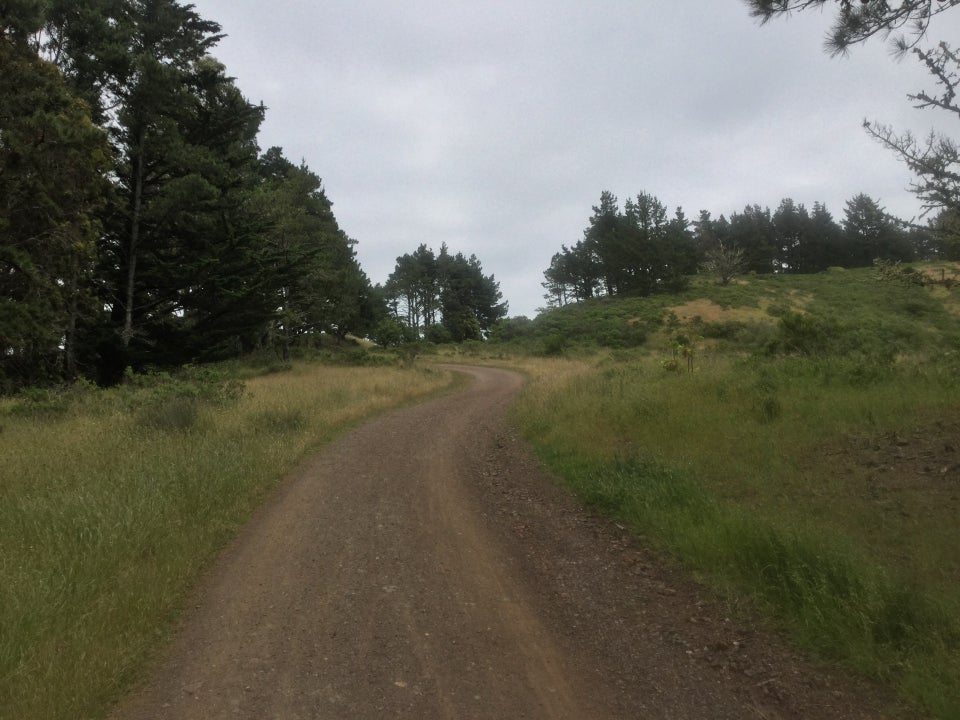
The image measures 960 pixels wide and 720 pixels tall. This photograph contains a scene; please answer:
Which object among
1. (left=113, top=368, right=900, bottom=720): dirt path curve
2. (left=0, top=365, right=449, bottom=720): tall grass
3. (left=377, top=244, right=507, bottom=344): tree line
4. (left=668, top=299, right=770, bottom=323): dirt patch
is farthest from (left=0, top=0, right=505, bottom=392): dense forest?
(left=377, top=244, right=507, bottom=344): tree line

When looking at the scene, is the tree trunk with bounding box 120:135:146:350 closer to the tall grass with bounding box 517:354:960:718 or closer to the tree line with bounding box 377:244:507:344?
the tall grass with bounding box 517:354:960:718

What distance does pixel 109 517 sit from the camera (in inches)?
212

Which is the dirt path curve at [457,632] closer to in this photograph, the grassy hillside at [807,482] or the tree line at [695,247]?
the grassy hillside at [807,482]

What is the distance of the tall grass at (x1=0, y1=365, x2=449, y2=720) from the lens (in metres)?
3.40

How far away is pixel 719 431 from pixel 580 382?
659 cm

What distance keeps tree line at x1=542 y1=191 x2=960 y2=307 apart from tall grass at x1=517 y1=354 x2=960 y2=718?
42.4 meters

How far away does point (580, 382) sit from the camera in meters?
14.4

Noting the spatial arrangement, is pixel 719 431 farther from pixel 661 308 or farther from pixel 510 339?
pixel 510 339

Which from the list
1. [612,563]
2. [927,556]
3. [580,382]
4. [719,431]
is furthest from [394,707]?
[580,382]

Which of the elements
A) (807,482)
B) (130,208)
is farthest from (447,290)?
(807,482)

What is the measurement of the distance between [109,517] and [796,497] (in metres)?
6.49

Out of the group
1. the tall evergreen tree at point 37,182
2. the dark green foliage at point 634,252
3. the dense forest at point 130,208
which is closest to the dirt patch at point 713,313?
the dark green foliage at point 634,252

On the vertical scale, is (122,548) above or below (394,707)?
above

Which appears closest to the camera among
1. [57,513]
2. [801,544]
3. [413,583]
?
[801,544]
